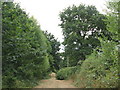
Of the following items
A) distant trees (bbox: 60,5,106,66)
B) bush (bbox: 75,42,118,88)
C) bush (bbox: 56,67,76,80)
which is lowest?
bush (bbox: 56,67,76,80)

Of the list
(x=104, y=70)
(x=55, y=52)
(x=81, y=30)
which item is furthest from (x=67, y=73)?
(x=55, y=52)

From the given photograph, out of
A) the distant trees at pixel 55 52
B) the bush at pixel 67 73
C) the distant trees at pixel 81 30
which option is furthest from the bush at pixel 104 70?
the distant trees at pixel 55 52

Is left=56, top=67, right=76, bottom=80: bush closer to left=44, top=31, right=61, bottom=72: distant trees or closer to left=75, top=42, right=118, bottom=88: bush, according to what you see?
left=75, top=42, right=118, bottom=88: bush

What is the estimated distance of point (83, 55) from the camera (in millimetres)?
12484

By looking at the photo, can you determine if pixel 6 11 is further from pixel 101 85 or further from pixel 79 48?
pixel 79 48

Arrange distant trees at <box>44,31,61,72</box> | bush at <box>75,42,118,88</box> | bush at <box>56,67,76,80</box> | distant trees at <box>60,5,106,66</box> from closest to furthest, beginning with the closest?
1. bush at <box>75,42,118,88</box>
2. distant trees at <box>60,5,106,66</box>
3. bush at <box>56,67,76,80</box>
4. distant trees at <box>44,31,61,72</box>

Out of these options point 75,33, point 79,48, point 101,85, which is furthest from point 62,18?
point 101,85

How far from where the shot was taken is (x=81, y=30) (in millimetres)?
12703

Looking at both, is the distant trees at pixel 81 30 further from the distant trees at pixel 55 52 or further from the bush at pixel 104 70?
the distant trees at pixel 55 52

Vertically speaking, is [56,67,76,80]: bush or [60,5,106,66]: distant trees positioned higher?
[60,5,106,66]: distant trees

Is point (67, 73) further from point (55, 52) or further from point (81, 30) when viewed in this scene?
point (55, 52)

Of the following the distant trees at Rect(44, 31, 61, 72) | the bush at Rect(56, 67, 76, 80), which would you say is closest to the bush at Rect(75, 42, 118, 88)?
the bush at Rect(56, 67, 76, 80)

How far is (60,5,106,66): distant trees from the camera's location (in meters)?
12.2

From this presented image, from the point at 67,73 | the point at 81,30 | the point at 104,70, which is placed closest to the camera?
the point at 104,70
